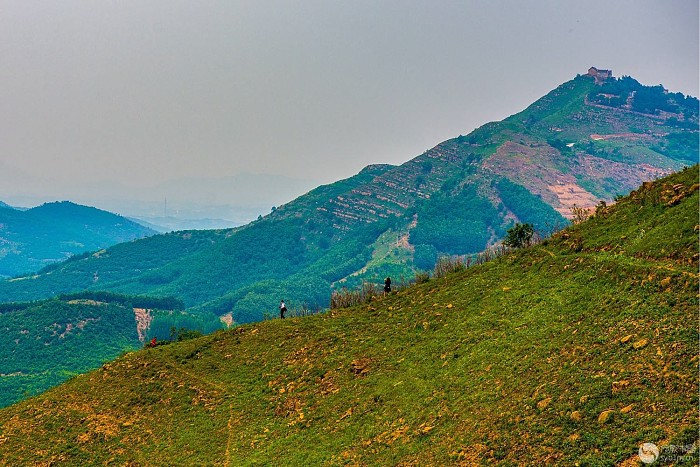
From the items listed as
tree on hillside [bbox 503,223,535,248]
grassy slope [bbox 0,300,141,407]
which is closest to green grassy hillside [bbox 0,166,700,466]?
tree on hillside [bbox 503,223,535,248]

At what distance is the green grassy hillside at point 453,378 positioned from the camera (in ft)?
71.8

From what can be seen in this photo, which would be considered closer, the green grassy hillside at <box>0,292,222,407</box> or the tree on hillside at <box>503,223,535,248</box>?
the tree on hillside at <box>503,223,535,248</box>

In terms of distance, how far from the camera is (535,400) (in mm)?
23984

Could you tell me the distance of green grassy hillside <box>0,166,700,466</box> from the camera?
21.9m

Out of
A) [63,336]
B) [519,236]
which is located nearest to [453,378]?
[519,236]

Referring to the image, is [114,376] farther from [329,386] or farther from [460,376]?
[460,376]

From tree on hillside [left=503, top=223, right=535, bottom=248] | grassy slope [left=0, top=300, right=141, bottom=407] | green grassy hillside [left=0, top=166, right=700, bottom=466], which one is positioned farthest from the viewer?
grassy slope [left=0, top=300, right=141, bottom=407]

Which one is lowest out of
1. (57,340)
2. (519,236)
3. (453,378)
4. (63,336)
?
(57,340)

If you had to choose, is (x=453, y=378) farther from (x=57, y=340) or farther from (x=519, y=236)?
(x=57, y=340)

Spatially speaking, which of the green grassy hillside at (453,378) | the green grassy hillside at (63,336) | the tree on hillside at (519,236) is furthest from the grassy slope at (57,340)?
the tree on hillside at (519,236)

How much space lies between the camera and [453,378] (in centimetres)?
2962

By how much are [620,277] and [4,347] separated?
178 m

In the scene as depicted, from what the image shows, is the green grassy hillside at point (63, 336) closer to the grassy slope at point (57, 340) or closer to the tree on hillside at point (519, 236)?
the grassy slope at point (57, 340)

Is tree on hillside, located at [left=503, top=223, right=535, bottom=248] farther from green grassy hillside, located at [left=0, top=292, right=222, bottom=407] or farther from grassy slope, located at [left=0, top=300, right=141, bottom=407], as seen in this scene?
grassy slope, located at [left=0, top=300, right=141, bottom=407]
